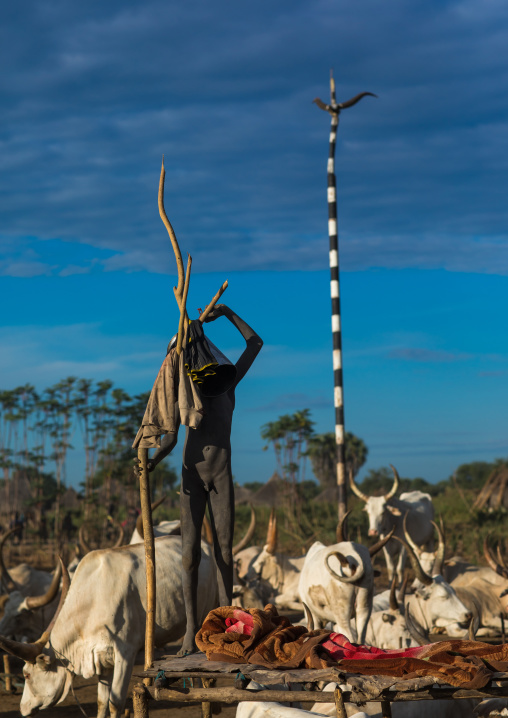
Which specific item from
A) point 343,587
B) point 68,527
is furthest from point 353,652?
point 68,527

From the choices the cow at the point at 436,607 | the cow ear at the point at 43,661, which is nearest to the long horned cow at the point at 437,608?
the cow at the point at 436,607

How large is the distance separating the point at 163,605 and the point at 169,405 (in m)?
2.42

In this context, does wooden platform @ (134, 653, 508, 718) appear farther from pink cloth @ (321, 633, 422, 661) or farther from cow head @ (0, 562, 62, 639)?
cow head @ (0, 562, 62, 639)

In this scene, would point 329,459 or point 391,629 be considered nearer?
point 391,629

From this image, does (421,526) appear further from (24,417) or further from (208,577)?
(24,417)

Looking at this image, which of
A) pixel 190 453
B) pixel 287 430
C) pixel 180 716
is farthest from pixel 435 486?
pixel 190 453

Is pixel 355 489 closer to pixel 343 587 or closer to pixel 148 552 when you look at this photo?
pixel 343 587

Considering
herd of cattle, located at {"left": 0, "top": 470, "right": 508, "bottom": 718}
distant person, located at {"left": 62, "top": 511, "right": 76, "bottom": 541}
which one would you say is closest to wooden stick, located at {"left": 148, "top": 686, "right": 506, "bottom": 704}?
herd of cattle, located at {"left": 0, "top": 470, "right": 508, "bottom": 718}

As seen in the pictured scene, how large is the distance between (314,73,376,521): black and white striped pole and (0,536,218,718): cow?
22.7 feet

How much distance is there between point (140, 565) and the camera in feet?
24.1

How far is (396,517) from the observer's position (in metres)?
14.8

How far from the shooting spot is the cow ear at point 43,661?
7383mm

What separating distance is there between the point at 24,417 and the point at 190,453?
20.3 m

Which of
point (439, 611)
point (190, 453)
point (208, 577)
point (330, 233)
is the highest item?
point (330, 233)
